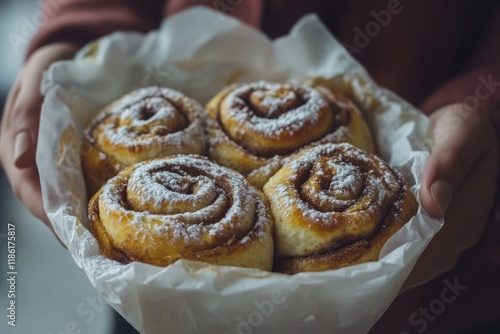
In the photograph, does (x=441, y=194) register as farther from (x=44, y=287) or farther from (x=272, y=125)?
(x=44, y=287)

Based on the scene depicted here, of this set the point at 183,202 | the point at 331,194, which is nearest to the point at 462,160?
the point at 331,194

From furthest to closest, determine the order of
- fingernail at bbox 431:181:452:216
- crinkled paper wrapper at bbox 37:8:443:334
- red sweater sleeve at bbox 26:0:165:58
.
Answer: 1. red sweater sleeve at bbox 26:0:165:58
2. fingernail at bbox 431:181:452:216
3. crinkled paper wrapper at bbox 37:8:443:334

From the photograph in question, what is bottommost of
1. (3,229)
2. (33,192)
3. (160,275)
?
(3,229)

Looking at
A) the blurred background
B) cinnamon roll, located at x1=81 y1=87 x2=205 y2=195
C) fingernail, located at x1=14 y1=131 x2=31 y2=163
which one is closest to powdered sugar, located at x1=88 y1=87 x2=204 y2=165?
cinnamon roll, located at x1=81 y1=87 x2=205 y2=195

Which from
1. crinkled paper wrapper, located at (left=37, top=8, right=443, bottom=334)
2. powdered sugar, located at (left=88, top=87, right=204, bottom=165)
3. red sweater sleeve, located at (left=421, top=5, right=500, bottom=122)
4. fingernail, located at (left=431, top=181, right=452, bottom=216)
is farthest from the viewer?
red sweater sleeve, located at (left=421, top=5, right=500, bottom=122)

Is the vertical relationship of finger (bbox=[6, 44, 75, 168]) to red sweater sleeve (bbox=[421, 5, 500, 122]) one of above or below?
below

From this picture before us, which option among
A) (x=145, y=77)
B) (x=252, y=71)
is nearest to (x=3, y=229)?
(x=145, y=77)

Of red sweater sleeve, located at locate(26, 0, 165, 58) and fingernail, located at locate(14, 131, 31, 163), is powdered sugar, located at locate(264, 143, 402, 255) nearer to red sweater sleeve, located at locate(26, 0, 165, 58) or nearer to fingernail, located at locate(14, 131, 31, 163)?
fingernail, located at locate(14, 131, 31, 163)

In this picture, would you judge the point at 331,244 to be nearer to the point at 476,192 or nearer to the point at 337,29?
the point at 476,192
